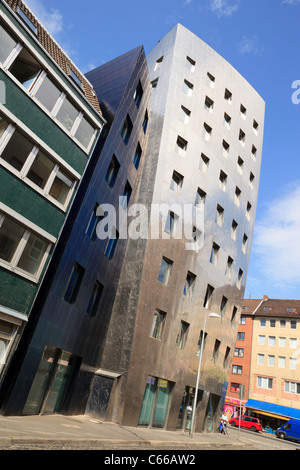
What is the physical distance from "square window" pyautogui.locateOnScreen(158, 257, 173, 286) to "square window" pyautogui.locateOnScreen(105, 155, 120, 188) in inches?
256

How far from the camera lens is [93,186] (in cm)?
1731

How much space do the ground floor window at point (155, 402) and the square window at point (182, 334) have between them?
8.78 ft

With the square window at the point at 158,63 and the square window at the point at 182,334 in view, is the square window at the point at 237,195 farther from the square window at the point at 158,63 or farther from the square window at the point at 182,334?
the square window at the point at 182,334

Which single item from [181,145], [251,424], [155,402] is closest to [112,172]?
[181,145]

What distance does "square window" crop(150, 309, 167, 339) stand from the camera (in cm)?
2064

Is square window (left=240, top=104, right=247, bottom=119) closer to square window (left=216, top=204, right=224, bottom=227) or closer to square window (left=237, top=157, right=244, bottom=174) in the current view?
square window (left=237, top=157, right=244, bottom=174)

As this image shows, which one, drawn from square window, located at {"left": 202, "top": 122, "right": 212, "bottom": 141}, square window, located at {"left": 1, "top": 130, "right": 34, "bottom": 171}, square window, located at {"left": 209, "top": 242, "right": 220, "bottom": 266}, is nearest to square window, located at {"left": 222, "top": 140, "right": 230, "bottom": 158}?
square window, located at {"left": 202, "top": 122, "right": 212, "bottom": 141}

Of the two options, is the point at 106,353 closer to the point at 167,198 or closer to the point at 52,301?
the point at 52,301

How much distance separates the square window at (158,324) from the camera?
20.6 meters

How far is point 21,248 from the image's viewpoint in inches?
499

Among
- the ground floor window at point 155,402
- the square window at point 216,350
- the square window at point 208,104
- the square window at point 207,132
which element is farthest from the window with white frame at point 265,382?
the square window at point 208,104

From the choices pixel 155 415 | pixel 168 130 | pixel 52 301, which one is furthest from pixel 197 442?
pixel 168 130
